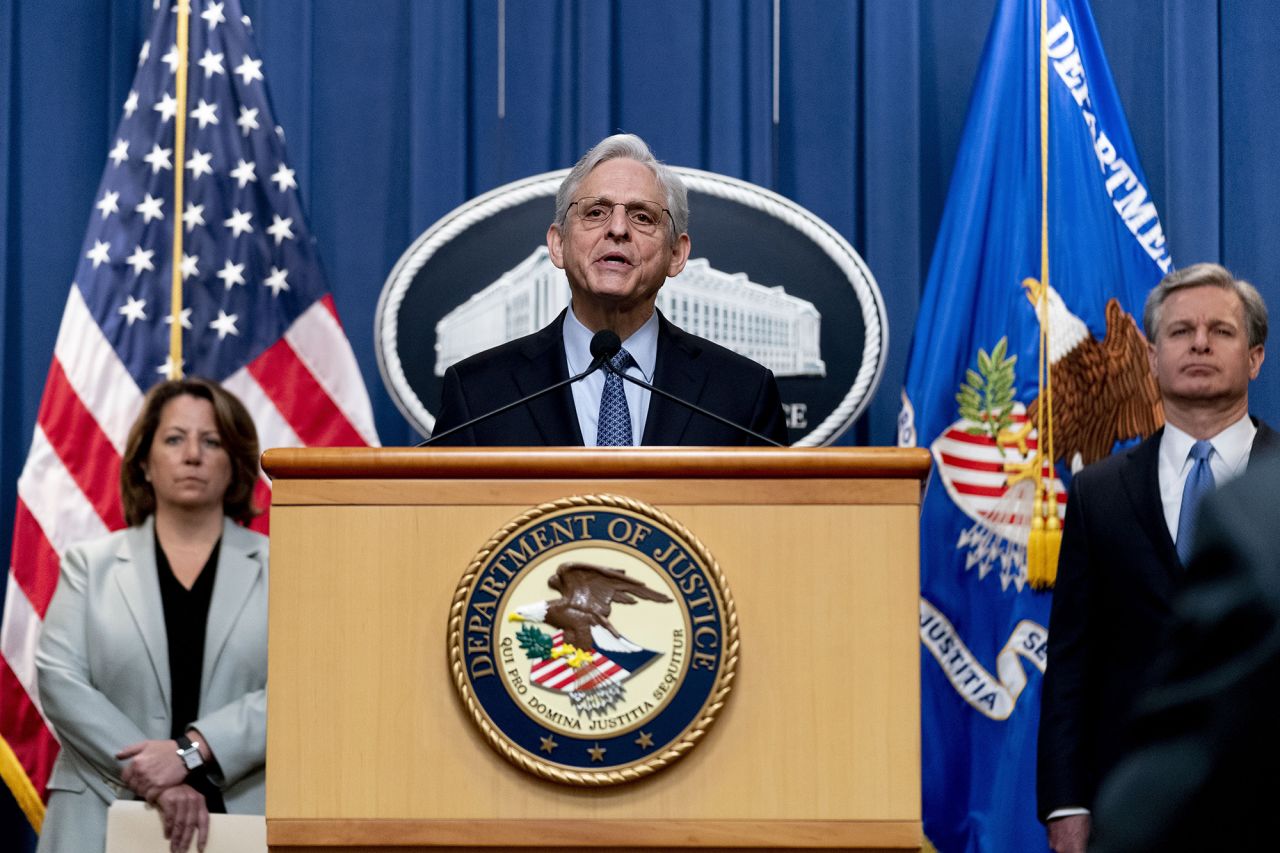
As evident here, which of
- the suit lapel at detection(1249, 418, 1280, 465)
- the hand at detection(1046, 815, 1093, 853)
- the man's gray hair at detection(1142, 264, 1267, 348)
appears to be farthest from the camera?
the man's gray hair at detection(1142, 264, 1267, 348)

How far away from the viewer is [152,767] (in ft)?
10.1

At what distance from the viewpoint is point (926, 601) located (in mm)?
3664

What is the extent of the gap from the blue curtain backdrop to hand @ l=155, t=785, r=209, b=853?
4.97 feet

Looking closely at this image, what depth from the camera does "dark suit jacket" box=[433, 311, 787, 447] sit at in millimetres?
2170

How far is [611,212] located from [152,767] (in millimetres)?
1511

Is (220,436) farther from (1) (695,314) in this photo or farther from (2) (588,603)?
(2) (588,603)

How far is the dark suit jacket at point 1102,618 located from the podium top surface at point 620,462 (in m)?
1.18

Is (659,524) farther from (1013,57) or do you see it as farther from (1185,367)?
(1013,57)

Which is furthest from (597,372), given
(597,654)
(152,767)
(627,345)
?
(152,767)

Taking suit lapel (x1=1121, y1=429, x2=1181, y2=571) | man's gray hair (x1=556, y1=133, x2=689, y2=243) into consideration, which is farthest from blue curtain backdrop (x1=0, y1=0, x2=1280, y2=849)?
man's gray hair (x1=556, y1=133, x2=689, y2=243)

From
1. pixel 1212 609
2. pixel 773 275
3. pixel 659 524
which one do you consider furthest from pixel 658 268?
pixel 1212 609

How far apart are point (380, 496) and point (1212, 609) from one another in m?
1.16

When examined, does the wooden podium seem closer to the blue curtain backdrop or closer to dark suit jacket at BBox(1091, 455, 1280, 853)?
dark suit jacket at BBox(1091, 455, 1280, 853)

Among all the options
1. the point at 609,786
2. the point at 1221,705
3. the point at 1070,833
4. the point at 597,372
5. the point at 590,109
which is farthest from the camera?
the point at 590,109
